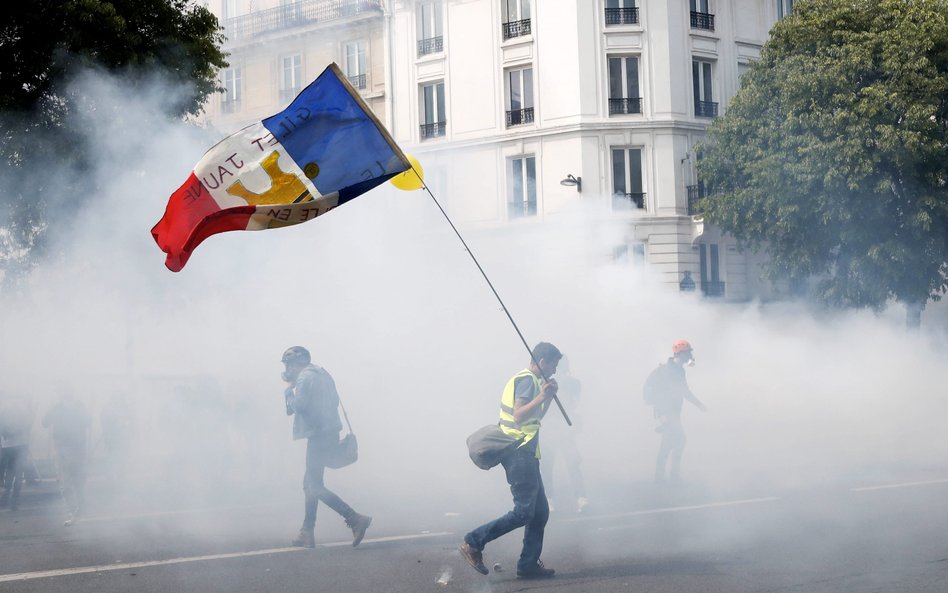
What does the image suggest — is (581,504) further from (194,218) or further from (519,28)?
(519,28)

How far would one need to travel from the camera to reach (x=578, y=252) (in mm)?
16172

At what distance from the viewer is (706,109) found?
96.0ft

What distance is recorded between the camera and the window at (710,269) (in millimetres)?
28969

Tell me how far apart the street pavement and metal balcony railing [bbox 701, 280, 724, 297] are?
17.4 metres

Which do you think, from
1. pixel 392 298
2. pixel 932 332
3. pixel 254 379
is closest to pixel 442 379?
pixel 392 298

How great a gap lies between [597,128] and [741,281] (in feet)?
18.4

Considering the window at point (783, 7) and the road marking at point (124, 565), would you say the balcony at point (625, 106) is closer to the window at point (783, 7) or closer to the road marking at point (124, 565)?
the window at point (783, 7)

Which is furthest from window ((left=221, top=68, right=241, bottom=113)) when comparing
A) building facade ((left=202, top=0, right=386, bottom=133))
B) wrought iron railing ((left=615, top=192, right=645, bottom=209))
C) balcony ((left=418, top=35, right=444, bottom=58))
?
wrought iron railing ((left=615, top=192, right=645, bottom=209))

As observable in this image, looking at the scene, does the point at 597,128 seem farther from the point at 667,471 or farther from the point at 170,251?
the point at 170,251

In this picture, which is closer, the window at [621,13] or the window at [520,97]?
the window at [621,13]

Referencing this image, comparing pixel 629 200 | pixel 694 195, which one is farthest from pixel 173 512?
pixel 694 195

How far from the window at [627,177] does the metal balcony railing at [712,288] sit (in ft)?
8.71

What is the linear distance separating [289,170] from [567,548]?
3470 mm

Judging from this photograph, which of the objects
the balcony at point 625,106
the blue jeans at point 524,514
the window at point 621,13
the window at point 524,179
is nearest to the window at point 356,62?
the window at point 524,179
